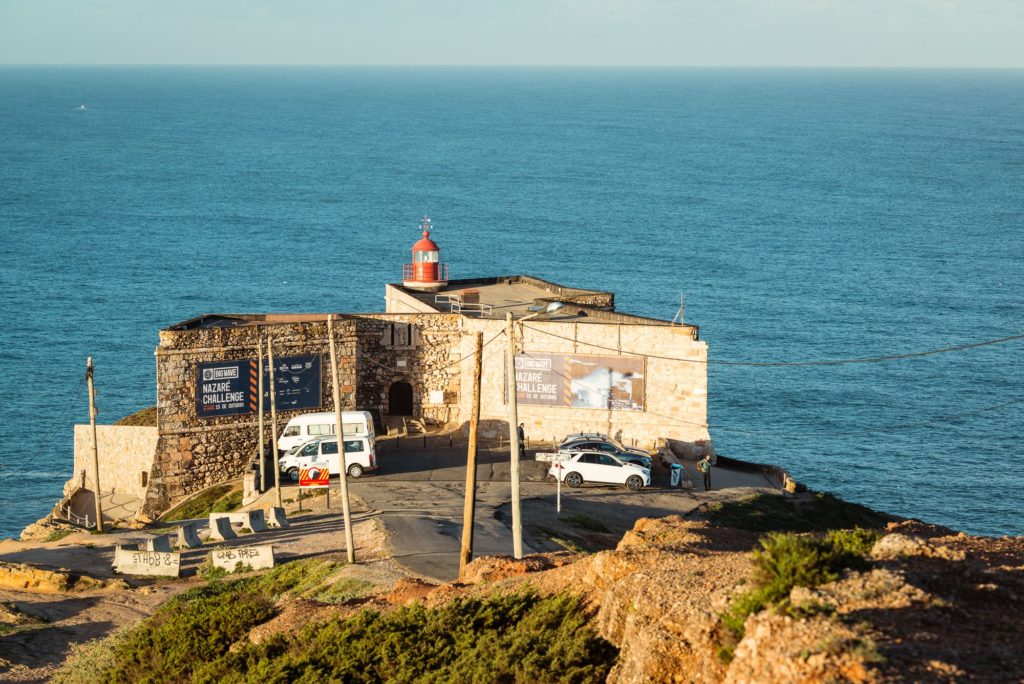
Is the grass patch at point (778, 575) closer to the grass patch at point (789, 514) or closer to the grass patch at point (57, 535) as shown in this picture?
the grass patch at point (789, 514)

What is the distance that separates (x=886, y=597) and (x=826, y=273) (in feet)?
296

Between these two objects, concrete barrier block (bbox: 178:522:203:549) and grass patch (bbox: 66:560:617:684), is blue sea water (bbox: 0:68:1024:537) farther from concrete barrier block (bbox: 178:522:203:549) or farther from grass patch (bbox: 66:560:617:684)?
grass patch (bbox: 66:560:617:684)

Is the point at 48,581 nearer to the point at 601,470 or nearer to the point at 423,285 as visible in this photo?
the point at 601,470

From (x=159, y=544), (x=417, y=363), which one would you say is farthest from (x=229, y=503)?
(x=417, y=363)

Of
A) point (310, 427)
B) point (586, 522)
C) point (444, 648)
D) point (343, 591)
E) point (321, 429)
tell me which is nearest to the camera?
point (444, 648)

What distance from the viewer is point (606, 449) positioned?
4150 centimetres

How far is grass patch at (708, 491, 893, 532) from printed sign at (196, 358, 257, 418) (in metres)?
16.4

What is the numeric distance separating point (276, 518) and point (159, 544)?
10.7ft

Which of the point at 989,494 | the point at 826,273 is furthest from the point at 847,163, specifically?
the point at 989,494

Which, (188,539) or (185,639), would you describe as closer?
(185,639)

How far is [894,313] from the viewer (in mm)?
87812

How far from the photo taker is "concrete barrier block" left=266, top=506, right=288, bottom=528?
121ft

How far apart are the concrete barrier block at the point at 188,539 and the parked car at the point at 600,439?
12000mm

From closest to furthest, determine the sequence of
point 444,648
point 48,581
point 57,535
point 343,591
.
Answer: point 444,648 < point 343,591 < point 48,581 < point 57,535
